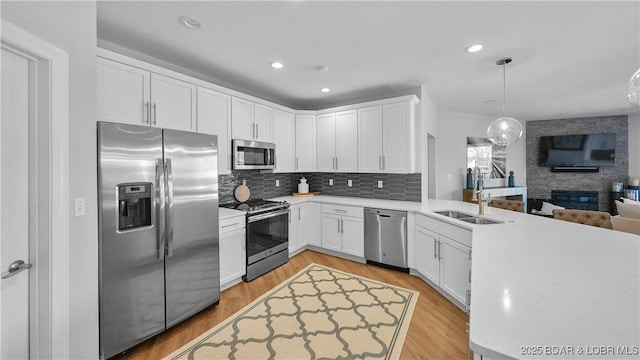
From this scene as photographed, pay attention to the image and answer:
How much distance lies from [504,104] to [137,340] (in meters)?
6.21

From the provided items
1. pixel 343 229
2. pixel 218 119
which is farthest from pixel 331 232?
pixel 218 119

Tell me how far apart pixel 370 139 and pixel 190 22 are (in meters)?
2.63

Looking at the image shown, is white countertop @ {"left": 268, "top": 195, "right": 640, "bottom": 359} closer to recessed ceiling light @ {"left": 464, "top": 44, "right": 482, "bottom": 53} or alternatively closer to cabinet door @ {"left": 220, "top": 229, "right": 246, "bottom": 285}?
recessed ceiling light @ {"left": 464, "top": 44, "right": 482, "bottom": 53}

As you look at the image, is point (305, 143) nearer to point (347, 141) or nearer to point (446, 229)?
point (347, 141)

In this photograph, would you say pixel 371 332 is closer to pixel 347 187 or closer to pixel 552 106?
pixel 347 187

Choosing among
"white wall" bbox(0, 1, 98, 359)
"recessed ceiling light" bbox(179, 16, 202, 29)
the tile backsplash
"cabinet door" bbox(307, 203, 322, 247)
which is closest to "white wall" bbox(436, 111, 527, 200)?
the tile backsplash

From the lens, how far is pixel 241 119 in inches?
129

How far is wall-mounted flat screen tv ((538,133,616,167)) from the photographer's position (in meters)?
5.88

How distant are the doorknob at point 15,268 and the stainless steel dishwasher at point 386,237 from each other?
3155 mm

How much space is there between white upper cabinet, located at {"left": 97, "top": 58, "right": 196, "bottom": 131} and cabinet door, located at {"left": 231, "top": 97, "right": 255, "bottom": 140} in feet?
1.67

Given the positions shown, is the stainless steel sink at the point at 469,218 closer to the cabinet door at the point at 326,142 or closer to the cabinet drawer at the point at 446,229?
the cabinet drawer at the point at 446,229

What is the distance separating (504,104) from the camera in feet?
15.6

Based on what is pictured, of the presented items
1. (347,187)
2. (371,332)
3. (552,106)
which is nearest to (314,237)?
(347,187)

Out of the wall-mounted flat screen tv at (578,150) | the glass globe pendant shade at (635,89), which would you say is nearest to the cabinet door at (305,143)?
the glass globe pendant shade at (635,89)
